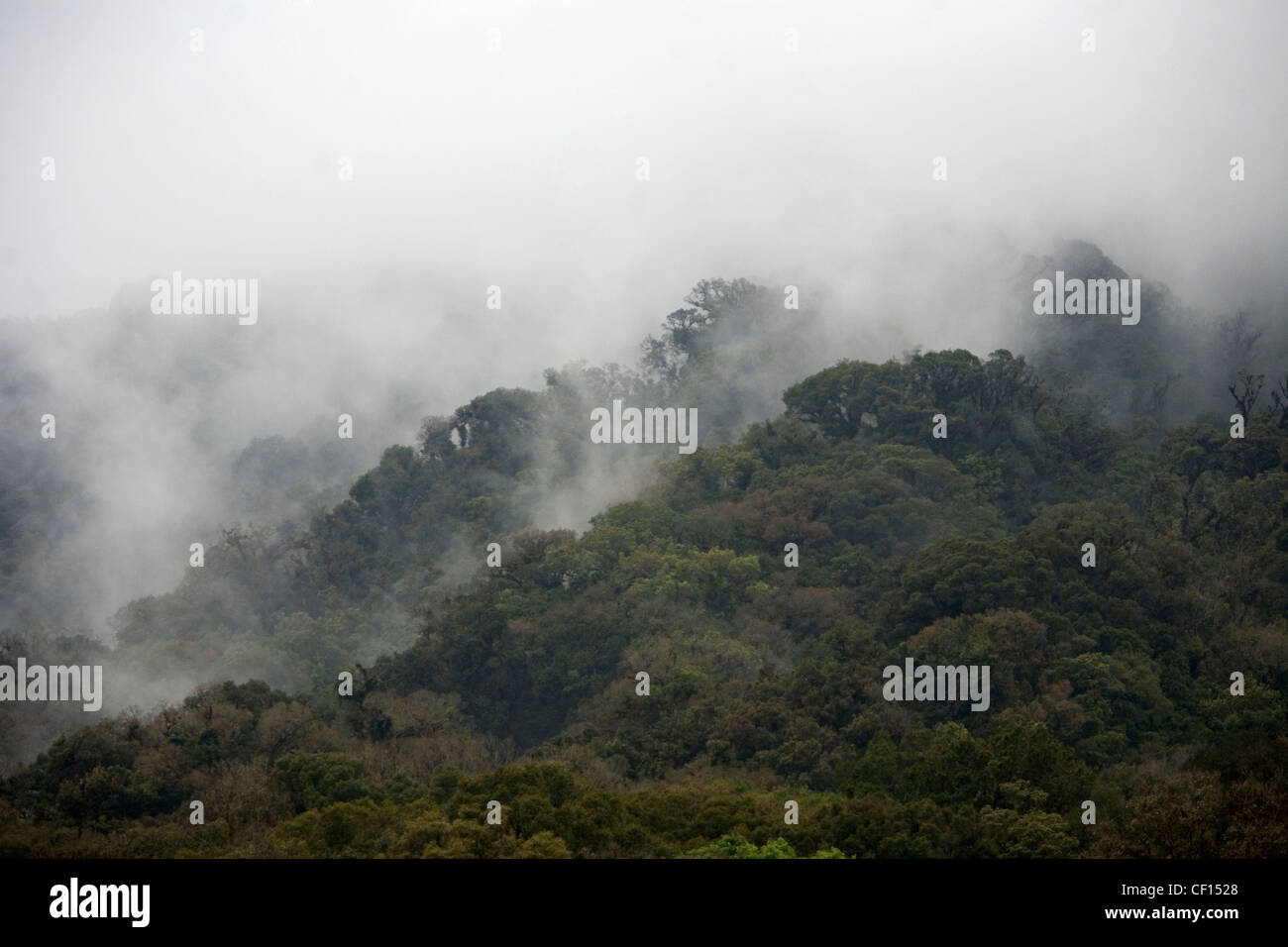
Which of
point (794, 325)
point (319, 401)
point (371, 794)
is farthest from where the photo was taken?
point (319, 401)

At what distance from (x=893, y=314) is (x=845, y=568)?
74.7 feet

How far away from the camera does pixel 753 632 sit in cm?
4962

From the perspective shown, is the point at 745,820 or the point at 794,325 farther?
the point at 794,325

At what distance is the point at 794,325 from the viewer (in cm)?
7262

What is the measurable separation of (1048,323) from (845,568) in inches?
950

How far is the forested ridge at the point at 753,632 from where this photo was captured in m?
31.6

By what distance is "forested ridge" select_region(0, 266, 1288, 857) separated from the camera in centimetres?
3164
